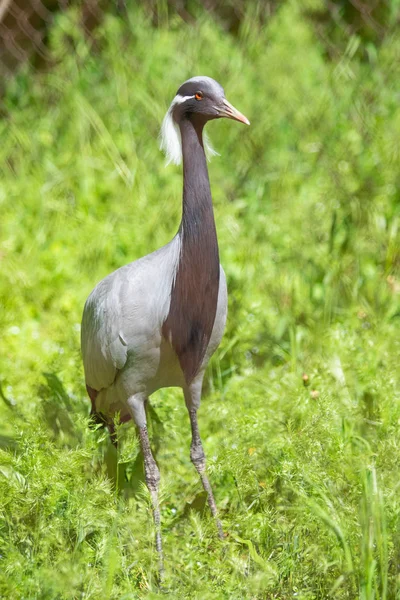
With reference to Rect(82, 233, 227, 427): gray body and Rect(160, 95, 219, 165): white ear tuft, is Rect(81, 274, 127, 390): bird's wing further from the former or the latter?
Rect(160, 95, 219, 165): white ear tuft

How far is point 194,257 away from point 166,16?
3.53m

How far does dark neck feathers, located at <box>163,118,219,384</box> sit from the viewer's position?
2547 mm

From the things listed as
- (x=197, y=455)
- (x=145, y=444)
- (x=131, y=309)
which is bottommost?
(x=197, y=455)

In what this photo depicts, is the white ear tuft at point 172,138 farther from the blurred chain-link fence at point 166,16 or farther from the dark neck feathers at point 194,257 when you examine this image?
the blurred chain-link fence at point 166,16

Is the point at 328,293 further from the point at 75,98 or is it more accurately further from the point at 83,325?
the point at 75,98

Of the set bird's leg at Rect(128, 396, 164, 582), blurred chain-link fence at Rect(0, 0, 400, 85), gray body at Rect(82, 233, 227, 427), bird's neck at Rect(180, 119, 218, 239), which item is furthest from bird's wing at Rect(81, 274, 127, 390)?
blurred chain-link fence at Rect(0, 0, 400, 85)

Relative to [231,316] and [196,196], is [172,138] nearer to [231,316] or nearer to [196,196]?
[196,196]

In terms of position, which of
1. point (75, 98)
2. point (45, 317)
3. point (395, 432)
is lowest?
point (45, 317)

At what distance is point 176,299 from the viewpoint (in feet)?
8.41

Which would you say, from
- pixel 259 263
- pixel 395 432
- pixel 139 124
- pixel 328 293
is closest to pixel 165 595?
pixel 395 432

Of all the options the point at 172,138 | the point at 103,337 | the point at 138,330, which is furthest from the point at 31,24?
the point at 138,330

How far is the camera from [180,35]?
217 inches

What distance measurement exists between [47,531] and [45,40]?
4.58 meters

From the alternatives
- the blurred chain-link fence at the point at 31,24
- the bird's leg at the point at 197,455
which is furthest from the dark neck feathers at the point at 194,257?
the blurred chain-link fence at the point at 31,24
